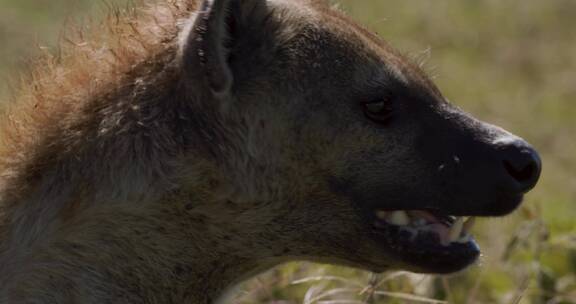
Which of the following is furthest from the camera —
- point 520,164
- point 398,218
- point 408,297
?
point 408,297

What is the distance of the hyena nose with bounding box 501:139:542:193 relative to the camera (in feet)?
11.7

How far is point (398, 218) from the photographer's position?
144 inches

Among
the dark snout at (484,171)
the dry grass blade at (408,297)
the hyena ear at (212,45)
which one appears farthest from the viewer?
the dry grass blade at (408,297)

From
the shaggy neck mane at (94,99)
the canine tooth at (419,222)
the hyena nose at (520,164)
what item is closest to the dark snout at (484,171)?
the hyena nose at (520,164)

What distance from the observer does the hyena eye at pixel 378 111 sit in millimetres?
3600

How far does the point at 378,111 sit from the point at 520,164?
0.43 m

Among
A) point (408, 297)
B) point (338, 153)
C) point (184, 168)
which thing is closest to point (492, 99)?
point (408, 297)

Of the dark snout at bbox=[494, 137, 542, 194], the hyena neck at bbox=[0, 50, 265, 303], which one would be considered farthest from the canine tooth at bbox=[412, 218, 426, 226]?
the hyena neck at bbox=[0, 50, 265, 303]

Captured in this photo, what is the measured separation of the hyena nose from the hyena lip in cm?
21

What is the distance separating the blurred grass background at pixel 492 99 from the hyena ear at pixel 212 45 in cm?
75

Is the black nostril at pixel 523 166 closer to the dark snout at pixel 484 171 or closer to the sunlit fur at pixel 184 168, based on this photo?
the dark snout at pixel 484 171

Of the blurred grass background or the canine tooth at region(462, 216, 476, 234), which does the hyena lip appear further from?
the blurred grass background

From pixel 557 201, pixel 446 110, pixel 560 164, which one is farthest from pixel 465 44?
pixel 446 110

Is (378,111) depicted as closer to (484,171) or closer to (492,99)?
(484,171)
